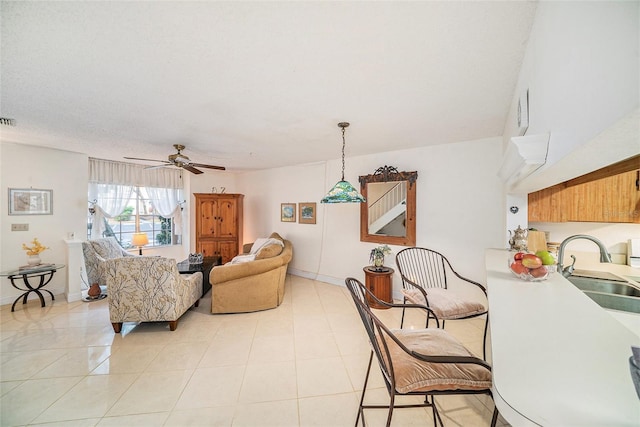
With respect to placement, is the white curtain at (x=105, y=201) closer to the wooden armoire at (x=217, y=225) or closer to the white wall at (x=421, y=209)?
the wooden armoire at (x=217, y=225)

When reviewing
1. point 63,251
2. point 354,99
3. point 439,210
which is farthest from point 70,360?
point 439,210

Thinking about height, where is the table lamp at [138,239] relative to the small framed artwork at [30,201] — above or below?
below

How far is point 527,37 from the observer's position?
1.35 m

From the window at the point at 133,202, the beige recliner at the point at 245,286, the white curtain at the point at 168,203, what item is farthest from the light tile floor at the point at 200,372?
the white curtain at the point at 168,203

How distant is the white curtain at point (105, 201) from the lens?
4.69 m

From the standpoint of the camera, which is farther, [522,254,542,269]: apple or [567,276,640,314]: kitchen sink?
[567,276,640,314]: kitchen sink

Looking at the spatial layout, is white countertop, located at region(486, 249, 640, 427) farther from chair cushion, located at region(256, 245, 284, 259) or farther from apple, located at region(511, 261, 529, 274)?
chair cushion, located at region(256, 245, 284, 259)

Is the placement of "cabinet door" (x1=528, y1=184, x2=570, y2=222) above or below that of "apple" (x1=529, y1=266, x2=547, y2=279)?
above

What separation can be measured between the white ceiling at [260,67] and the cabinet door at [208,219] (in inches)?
99.8

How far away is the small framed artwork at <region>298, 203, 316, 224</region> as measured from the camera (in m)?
5.04

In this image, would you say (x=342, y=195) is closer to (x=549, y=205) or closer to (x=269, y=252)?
(x=269, y=252)

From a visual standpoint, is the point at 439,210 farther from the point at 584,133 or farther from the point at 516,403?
the point at 516,403

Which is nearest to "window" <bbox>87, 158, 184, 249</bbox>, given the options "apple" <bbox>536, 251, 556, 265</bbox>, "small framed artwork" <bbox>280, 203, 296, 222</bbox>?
"small framed artwork" <bbox>280, 203, 296, 222</bbox>

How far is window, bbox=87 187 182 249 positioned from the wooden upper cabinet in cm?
675
